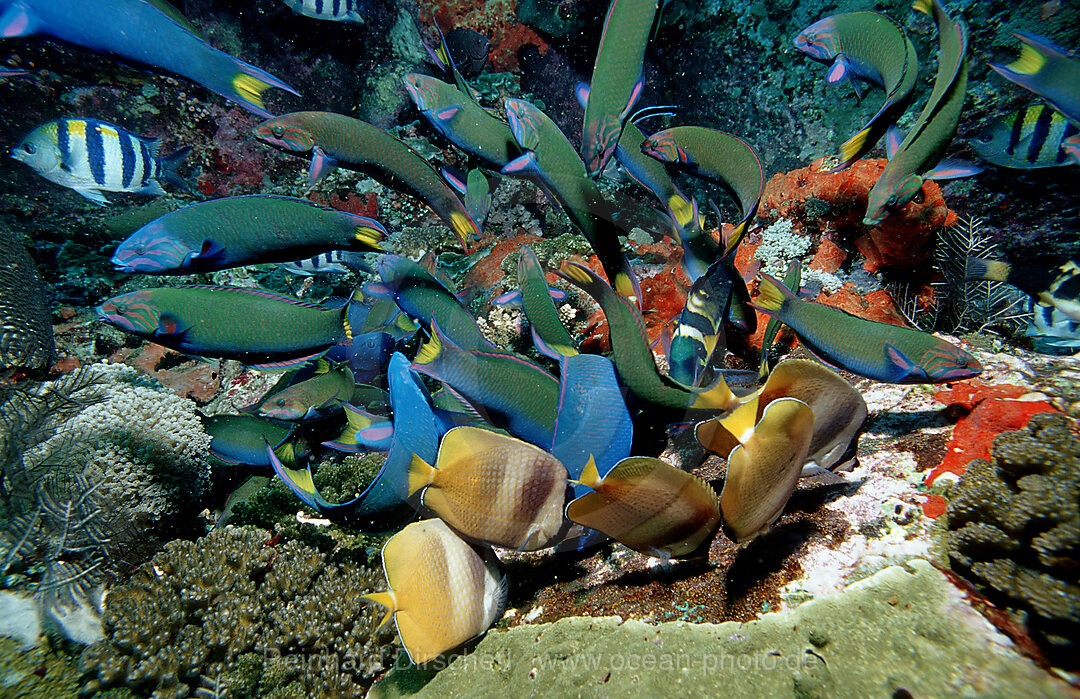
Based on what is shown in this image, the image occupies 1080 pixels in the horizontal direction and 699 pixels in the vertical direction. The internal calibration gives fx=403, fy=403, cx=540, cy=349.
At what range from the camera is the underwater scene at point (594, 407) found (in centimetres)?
124

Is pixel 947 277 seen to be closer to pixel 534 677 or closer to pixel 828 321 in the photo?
pixel 828 321

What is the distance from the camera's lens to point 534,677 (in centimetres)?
139

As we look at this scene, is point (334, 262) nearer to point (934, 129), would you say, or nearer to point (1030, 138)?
point (934, 129)

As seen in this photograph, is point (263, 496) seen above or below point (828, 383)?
below

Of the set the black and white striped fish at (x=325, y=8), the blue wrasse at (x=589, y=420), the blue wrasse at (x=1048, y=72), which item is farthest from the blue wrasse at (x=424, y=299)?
the black and white striped fish at (x=325, y=8)

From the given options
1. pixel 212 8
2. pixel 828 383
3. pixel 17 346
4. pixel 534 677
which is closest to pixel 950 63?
pixel 828 383

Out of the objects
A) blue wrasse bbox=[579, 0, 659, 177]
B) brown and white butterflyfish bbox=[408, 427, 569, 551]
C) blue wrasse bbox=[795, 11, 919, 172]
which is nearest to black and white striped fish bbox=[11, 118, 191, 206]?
blue wrasse bbox=[579, 0, 659, 177]

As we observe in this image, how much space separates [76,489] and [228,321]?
6.08ft

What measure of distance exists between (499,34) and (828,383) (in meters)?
5.01

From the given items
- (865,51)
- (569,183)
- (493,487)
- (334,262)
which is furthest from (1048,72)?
(334,262)

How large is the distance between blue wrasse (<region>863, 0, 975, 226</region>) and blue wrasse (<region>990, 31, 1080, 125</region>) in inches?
7.6

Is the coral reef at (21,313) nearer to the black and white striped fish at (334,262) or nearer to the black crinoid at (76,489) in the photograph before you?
the black crinoid at (76,489)

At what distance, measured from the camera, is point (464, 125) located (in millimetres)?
2262

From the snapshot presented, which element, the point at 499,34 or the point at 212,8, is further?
the point at 499,34
